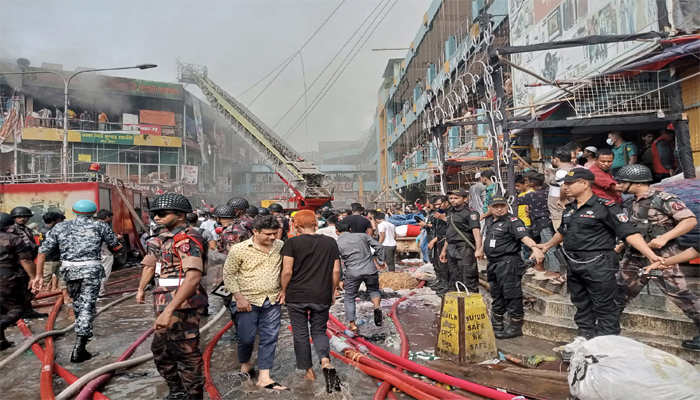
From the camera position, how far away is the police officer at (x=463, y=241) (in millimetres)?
5633

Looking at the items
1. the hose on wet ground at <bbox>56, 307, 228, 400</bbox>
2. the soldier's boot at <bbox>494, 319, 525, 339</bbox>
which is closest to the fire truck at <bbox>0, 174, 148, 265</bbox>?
the hose on wet ground at <bbox>56, 307, 228, 400</bbox>

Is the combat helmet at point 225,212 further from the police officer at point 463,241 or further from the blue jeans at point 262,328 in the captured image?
the police officer at point 463,241

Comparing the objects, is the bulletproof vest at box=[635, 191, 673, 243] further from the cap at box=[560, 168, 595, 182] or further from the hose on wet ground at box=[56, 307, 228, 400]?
the hose on wet ground at box=[56, 307, 228, 400]

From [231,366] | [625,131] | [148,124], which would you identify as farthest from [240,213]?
[148,124]

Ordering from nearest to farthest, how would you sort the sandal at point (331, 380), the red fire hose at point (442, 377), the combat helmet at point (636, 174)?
the red fire hose at point (442, 377)
the sandal at point (331, 380)
the combat helmet at point (636, 174)

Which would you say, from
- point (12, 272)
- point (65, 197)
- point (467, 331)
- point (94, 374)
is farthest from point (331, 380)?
point (65, 197)

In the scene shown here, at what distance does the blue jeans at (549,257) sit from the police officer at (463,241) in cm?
106

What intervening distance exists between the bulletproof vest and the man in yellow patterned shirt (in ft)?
11.5

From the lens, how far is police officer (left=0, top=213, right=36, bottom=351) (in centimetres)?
516

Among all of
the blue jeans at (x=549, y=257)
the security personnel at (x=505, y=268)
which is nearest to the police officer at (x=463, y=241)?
the security personnel at (x=505, y=268)

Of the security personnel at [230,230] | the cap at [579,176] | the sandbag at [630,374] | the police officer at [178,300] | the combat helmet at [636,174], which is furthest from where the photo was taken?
the security personnel at [230,230]

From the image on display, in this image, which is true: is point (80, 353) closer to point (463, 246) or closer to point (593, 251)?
point (463, 246)

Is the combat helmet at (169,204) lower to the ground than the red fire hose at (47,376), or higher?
higher

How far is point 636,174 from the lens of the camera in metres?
4.00
